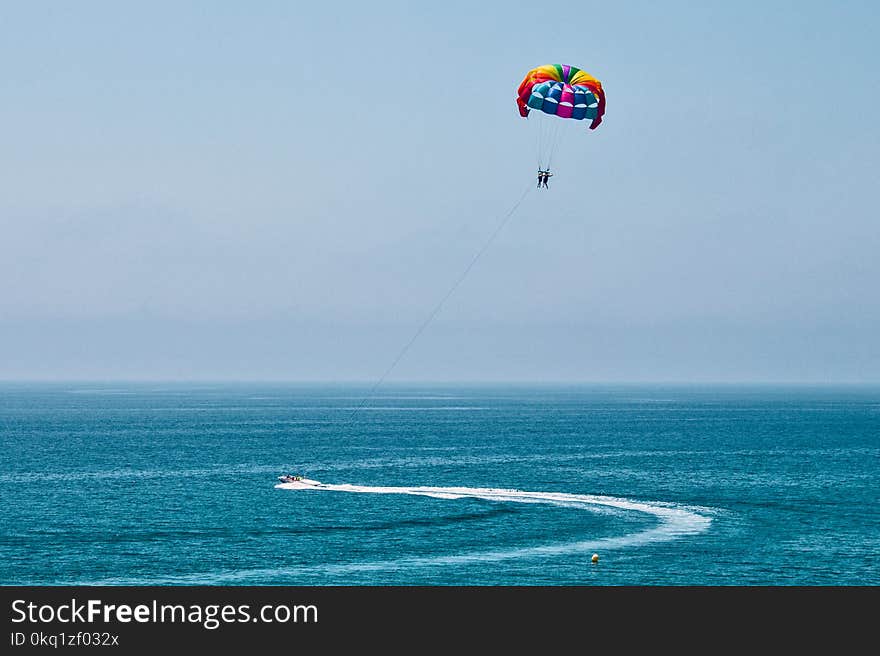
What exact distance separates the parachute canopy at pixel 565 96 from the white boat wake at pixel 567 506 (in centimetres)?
2896

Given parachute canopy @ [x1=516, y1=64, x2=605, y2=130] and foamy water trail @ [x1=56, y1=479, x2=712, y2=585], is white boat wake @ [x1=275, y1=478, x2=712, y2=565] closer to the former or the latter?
foamy water trail @ [x1=56, y1=479, x2=712, y2=585]

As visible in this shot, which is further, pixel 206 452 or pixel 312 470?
pixel 206 452

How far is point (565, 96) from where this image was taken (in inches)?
2448

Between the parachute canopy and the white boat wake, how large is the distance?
29.0 metres

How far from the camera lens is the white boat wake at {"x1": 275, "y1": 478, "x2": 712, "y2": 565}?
69812 millimetres

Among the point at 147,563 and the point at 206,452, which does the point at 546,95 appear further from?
the point at 206,452

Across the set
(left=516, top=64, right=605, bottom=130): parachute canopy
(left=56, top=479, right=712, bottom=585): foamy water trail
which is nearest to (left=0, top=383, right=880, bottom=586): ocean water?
(left=56, top=479, right=712, bottom=585): foamy water trail

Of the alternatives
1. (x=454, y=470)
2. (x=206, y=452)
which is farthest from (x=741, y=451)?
(x=206, y=452)

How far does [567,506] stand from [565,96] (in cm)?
4077

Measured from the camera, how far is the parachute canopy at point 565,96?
62.0 meters

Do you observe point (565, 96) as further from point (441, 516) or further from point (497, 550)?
point (441, 516)

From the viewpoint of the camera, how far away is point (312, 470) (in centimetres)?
12162

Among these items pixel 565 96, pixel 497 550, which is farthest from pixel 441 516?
pixel 565 96
